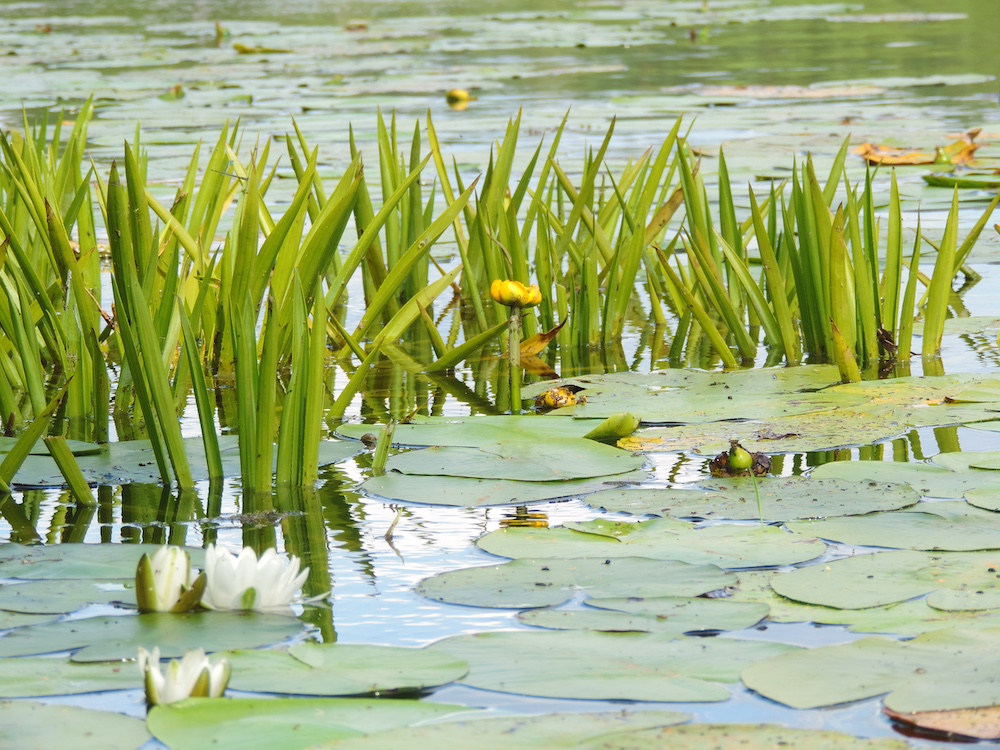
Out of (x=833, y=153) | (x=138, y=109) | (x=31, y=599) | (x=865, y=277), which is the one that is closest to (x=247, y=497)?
(x=31, y=599)

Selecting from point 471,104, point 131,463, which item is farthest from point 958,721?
point 471,104

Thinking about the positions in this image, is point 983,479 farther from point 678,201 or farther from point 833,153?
point 833,153

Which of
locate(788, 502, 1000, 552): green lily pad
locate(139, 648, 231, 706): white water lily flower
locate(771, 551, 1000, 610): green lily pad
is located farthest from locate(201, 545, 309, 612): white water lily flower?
locate(788, 502, 1000, 552): green lily pad

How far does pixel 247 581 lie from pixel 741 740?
22.5 inches

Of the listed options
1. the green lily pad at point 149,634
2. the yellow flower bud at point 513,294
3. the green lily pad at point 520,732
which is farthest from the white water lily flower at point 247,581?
the yellow flower bud at point 513,294

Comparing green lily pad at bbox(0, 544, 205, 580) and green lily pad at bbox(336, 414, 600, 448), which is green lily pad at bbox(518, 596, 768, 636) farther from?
green lily pad at bbox(336, 414, 600, 448)

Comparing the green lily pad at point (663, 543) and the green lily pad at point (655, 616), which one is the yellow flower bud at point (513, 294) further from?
the green lily pad at point (655, 616)

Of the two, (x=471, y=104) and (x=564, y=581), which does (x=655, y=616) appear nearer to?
(x=564, y=581)

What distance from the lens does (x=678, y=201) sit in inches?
115

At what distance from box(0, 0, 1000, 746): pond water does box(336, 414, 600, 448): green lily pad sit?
15 cm

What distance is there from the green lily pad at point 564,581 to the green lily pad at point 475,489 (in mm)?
278

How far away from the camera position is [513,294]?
7.04ft

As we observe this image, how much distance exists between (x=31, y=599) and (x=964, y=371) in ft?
6.02

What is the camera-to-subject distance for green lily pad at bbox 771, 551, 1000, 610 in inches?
55.2
